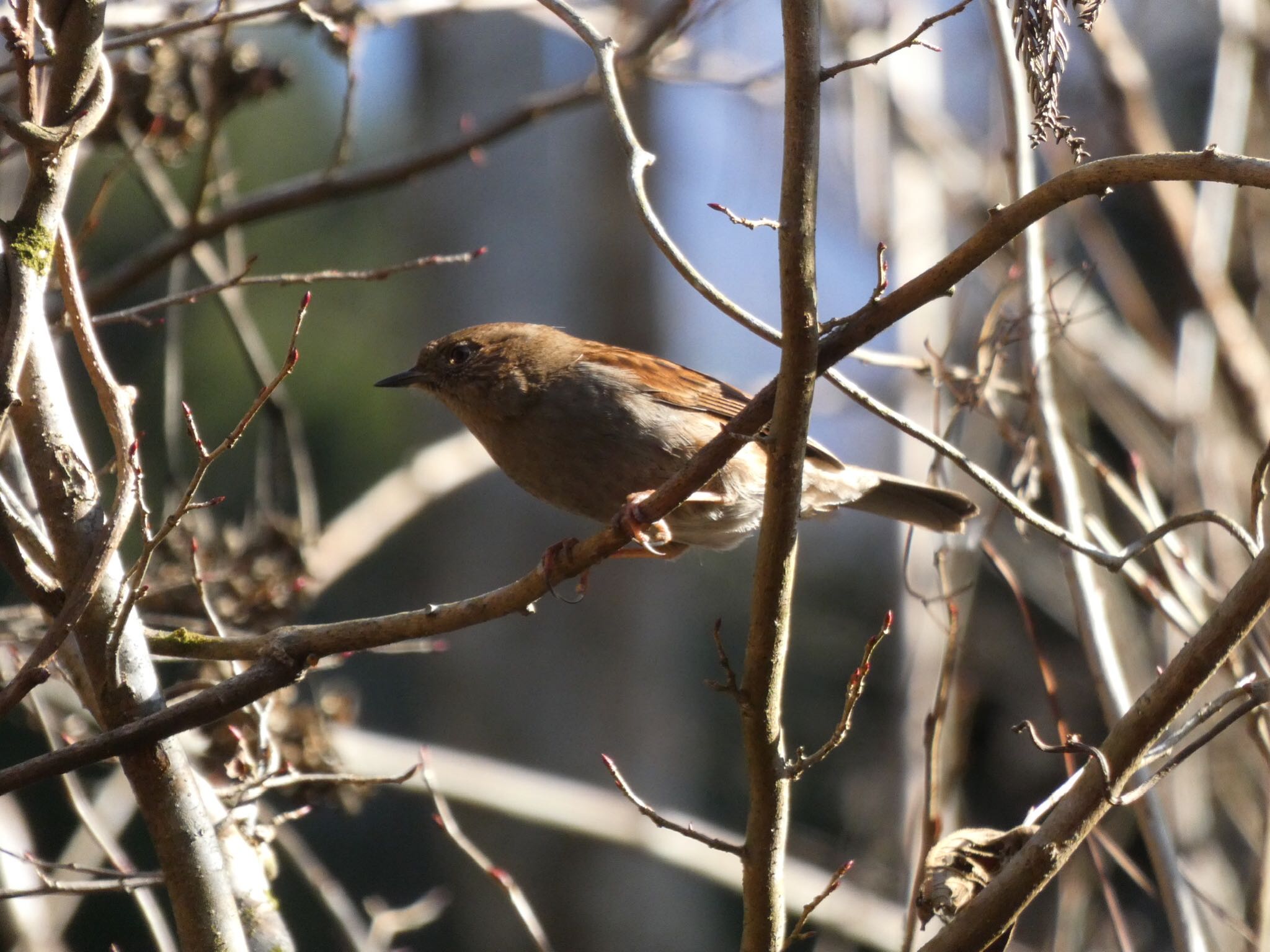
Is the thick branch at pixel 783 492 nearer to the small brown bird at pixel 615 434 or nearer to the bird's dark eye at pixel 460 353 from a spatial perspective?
the small brown bird at pixel 615 434

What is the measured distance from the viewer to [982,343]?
3756 millimetres

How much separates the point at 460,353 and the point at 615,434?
95 cm

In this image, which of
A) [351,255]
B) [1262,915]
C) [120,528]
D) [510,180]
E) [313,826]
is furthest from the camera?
[351,255]

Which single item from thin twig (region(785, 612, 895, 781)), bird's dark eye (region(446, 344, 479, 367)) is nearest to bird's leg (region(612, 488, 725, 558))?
thin twig (region(785, 612, 895, 781))

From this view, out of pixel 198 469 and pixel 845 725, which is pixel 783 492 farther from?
pixel 198 469

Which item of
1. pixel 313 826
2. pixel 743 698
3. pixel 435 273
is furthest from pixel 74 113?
pixel 313 826

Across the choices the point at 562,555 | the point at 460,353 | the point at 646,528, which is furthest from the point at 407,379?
the point at 646,528

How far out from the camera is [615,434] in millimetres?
4250

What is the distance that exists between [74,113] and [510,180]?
7.54m

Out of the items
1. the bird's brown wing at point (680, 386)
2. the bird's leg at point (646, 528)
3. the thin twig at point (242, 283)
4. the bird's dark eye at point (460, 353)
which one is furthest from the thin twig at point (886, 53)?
the bird's dark eye at point (460, 353)

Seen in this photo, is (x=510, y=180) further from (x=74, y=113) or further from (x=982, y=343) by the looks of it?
(x=74, y=113)

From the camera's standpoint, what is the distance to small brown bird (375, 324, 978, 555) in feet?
13.9

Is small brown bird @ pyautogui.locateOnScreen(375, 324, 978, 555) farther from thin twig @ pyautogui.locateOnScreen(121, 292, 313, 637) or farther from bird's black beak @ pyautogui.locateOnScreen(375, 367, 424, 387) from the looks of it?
thin twig @ pyautogui.locateOnScreen(121, 292, 313, 637)

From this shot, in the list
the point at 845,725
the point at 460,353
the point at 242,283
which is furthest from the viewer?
the point at 460,353
